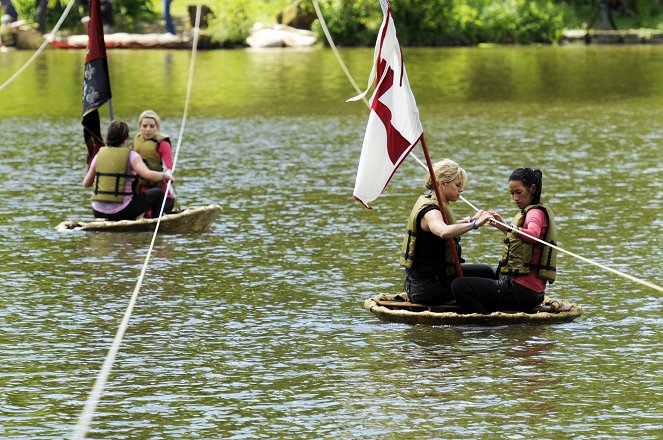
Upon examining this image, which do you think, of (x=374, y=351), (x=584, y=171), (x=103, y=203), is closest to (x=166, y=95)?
(x=584, y=171)

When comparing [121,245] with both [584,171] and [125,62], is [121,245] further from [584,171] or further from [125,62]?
[125,62]

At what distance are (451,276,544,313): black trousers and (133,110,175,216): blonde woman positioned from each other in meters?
5.78

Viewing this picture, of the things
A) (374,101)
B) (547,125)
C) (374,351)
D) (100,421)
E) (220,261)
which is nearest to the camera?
(100,421)

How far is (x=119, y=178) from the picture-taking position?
53.7 feet

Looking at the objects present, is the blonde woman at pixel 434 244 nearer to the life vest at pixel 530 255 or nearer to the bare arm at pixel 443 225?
the bare arm at pixel 443 225

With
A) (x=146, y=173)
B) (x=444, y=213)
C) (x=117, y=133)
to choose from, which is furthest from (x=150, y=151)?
(x=444, y=213)

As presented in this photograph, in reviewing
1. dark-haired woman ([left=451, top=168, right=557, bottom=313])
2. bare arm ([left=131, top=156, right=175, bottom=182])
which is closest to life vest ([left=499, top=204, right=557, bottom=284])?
dark-haired woman ([left=451, top=168, right=557, bottom=313])

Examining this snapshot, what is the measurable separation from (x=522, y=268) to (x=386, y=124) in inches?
63.7

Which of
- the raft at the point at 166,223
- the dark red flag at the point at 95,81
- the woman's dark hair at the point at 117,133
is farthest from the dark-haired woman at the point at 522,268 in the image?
the dark red flag at the point at 95,81

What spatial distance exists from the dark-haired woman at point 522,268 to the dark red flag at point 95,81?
7238 mm

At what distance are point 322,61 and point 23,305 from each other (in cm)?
3590

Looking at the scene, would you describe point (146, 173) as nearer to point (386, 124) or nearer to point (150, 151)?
point (150, 151)

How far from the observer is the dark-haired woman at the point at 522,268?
1165 cm

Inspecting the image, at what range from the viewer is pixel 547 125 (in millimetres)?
27703
